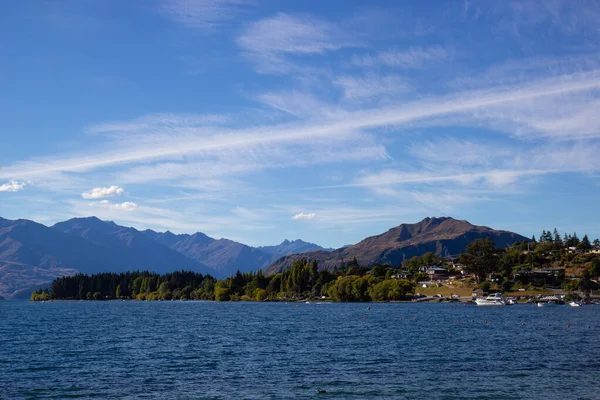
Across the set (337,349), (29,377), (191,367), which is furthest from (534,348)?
(29,377)

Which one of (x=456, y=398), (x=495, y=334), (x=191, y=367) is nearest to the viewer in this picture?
(x=456, y=398)

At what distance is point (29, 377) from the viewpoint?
198 feet

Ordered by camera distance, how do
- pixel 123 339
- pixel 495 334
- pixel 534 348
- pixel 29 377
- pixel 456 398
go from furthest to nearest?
pixel 495 334, pixel 123 339, pixel 534 348, pixel 29 377, pixel 456 398

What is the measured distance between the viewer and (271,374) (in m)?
61.3

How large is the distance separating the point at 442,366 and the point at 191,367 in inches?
1144

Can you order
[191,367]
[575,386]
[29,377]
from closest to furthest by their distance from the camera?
[575,386] → [29,377] → [191,367]

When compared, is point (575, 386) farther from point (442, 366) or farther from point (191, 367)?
point (191, 367)

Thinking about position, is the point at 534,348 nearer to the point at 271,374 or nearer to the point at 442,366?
the point at 442,366

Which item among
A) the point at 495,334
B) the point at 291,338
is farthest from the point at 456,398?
the point at 495,334

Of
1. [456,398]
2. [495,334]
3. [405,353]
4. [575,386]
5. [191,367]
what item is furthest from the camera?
[495,334]

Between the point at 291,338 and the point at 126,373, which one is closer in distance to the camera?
the point at 126,373

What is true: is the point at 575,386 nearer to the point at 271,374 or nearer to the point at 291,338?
the point at 271,374

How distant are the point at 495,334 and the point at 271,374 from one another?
204 feet

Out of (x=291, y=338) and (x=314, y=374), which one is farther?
(x=291, y=338)
